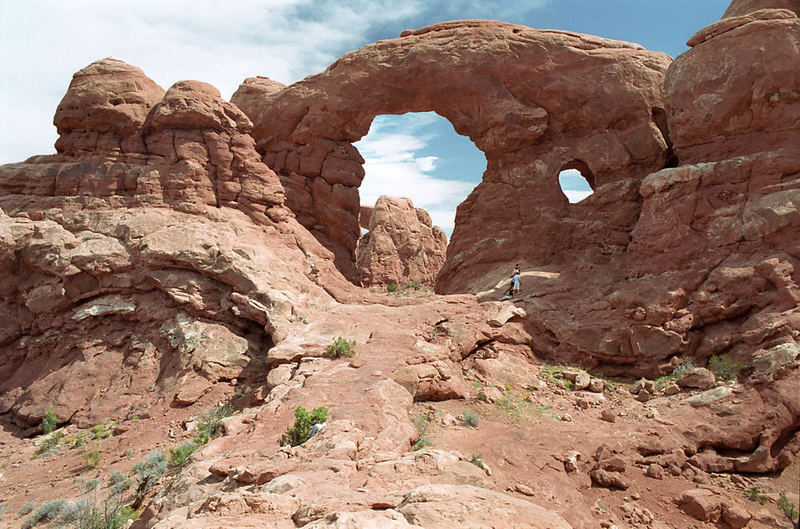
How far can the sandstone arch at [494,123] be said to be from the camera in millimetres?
16281

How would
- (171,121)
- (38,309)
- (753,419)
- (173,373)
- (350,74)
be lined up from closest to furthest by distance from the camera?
(753,419) → (173,373) → (38,309) → (171,121) → (350,74)

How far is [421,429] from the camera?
861 cm

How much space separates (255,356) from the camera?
471 inches

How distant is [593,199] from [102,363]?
1520cm

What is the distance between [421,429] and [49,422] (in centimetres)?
867

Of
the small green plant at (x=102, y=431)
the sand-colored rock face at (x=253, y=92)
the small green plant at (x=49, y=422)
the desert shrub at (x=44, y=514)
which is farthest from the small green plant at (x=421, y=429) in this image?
the sand-colored rock face at (x=253, y=92)

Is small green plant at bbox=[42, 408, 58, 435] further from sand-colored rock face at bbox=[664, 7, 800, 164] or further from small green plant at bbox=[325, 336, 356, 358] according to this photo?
sand-colored rock face at bbox=[664, 7, 800, 164]

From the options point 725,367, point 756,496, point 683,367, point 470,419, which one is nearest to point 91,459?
point 470,419

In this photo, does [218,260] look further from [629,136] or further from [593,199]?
[629,136]

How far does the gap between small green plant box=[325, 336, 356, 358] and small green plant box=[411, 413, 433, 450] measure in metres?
2.24

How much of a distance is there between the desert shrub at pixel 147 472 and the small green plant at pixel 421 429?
14.2ft

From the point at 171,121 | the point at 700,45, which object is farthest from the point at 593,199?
the point at 171,121

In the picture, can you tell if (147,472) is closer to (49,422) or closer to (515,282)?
(49,422)

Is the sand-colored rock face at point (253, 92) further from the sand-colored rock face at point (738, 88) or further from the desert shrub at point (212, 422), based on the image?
the sand-colored rock face at point (738, 88)
